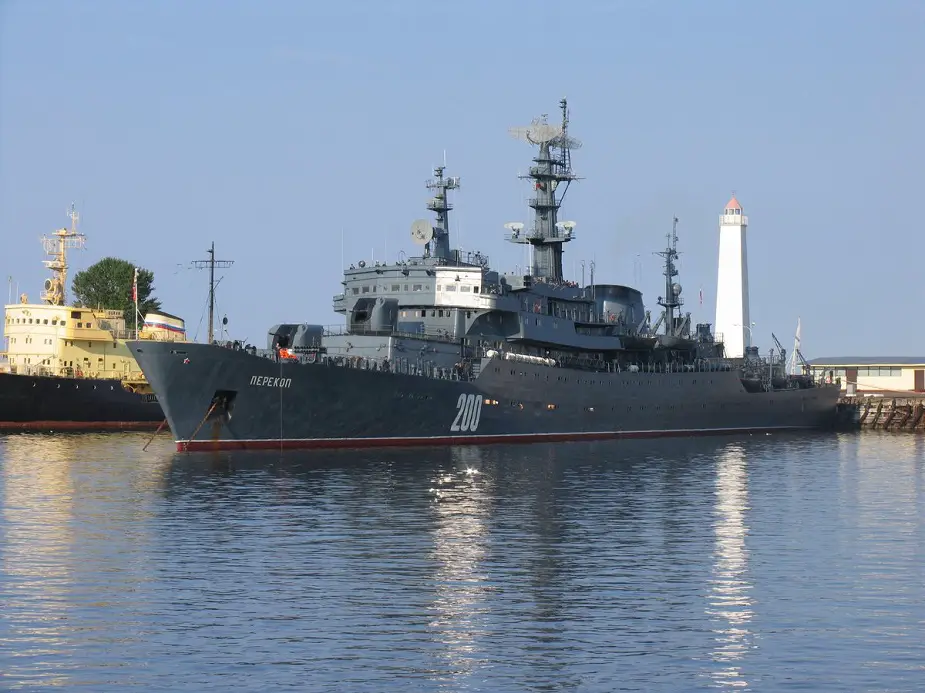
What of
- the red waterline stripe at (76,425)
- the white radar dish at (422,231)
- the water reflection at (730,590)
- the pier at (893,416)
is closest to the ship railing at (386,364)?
the white radar dish at (422,231)

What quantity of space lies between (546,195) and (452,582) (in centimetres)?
4962

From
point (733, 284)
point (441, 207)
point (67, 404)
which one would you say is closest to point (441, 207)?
point (441, 207)

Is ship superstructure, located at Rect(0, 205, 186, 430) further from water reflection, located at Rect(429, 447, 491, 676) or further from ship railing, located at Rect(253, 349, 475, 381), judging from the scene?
water reflection, located at Rect(429, 447, 491, 676)

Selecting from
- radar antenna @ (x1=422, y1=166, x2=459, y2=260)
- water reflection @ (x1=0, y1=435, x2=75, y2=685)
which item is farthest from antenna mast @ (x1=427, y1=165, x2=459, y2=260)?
water reflection @ (x1=0, y1=435, x2=75, y2=685)

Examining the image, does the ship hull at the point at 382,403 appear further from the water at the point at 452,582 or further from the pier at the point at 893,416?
the pier at the point at 893,416

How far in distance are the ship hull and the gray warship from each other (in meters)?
0.06

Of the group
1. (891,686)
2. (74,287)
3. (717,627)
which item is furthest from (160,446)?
(74,287)

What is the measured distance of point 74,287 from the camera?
354 ft

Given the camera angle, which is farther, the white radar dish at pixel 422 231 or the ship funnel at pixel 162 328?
the ship funnel at pixel 162 328

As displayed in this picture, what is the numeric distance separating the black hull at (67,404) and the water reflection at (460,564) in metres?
34.7

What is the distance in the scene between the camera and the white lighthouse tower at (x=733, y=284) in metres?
104

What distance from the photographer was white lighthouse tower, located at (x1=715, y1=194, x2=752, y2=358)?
104250mm

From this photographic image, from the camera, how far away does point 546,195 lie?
7031 centimetres

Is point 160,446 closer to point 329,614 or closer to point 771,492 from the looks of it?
point 771,492
